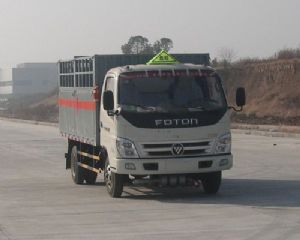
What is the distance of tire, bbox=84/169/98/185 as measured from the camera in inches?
640

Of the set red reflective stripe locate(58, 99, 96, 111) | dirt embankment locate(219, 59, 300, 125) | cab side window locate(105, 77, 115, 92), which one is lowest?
dirt embankment locate(219, 59, 300, 125)

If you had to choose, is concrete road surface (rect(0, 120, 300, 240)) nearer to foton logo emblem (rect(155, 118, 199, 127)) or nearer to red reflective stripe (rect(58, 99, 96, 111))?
foton logo emblem (rect(155, 118, 199, 127))

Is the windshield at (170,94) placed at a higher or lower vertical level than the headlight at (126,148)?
higher

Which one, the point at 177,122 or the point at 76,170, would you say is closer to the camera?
the point at 177,122

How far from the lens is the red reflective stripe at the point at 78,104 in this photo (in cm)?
1466

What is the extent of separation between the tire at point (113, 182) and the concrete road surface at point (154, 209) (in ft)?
0.53

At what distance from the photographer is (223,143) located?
1298 centimetres

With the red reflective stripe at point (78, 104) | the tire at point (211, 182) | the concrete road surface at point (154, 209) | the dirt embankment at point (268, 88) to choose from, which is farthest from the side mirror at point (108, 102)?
the dirt embankment at point (268, 88)

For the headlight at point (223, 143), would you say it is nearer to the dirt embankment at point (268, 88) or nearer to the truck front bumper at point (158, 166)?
the truck front bumper at point (158, 166)

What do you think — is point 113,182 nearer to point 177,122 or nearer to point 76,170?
point 177,122

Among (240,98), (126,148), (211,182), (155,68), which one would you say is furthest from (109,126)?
(240,98)

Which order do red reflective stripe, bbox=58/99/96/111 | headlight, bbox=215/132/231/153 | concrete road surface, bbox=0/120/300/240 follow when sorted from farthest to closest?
red reflective stripe, bbox=58/99/96/111, headlight, bbox=215/132/231/153, concrete road surface, bbox=0/120/300/240

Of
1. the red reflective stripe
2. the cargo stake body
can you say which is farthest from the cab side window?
the red reflective stripe

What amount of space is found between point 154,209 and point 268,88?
51.3m
